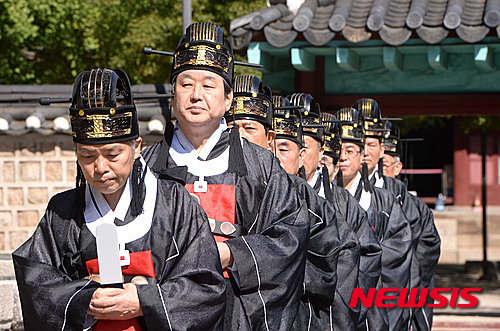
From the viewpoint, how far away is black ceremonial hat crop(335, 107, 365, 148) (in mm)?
7262

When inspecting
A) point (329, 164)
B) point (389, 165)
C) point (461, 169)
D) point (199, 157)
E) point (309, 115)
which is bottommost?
point (461, 169)

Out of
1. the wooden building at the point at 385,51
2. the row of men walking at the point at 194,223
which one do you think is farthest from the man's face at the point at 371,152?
the row of men walking at the point at 194,223

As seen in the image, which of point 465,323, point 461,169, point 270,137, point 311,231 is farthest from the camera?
point 461,169

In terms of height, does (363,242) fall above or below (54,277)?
below

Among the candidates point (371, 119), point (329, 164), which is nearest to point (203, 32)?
point (329, 164)

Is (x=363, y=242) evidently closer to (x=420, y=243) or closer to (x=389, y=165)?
(x=420, y=243)

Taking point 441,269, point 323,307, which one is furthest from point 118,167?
point 441,269

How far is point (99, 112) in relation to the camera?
3.59m

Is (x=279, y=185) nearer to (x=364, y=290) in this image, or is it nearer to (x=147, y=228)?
(x=147, y=228)

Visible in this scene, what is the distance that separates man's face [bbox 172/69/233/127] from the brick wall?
6584 mm

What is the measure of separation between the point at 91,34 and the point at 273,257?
12098 mm

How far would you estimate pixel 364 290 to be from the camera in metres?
6.29

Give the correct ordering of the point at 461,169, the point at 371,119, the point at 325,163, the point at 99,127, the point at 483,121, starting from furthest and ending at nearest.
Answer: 1. the point at 461,169
2. the point at 483,121
3. the point at 371,119
4. the point at 325,163
5. the point at 99,127

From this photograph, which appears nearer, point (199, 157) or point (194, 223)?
point (194, 223)
